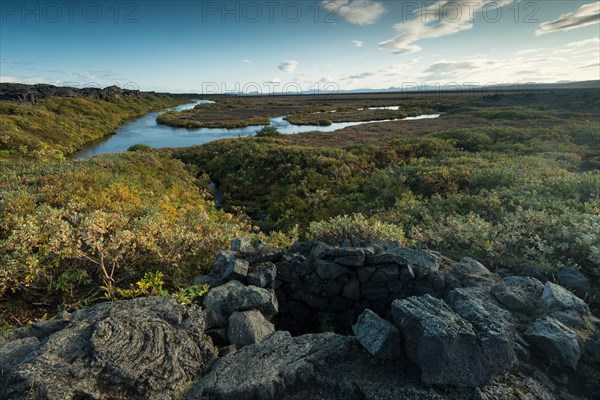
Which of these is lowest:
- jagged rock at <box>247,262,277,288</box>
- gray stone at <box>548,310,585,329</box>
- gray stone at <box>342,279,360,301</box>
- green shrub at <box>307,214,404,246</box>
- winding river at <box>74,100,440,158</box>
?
gray stone at <box>342,279,360,301</box>

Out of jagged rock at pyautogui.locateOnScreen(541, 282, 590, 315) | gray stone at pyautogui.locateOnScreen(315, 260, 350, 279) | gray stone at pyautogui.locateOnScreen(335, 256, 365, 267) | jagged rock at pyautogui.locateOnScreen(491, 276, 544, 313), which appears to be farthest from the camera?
gray stone at pyautogui.locateOnScreen(315, 260, 350, 279)

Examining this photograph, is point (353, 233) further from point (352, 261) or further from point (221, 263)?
point (221, 263)

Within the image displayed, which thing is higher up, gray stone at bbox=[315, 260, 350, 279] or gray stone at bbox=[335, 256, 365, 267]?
gray stone at bbox=[335, 256, 365, 267]

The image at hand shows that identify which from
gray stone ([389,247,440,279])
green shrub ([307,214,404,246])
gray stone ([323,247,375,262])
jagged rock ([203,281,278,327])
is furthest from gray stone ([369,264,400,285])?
jagged rock ([203,281,278,327])

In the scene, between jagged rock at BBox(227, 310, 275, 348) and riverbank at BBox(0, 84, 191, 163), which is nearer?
jagged rock at BBox(227, 310, 275, 348)

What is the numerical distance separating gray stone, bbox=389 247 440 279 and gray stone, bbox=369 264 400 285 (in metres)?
0.40

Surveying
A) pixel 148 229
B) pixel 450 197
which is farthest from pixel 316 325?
pixel 450 197

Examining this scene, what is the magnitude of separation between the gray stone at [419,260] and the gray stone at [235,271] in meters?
3.95

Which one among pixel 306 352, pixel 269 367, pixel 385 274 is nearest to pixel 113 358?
pixel 269 367

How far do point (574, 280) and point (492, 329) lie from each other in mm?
4478

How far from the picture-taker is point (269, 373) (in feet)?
16.7

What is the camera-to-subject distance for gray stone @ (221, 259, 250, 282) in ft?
25.6

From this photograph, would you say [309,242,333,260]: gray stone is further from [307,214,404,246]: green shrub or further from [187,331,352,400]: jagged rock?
A: [187,331,352,400]: jagged rock

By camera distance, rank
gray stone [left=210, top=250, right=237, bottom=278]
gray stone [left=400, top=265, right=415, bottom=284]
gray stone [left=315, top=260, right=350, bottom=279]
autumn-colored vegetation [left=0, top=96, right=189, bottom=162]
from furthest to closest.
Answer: autumn-colored vegetation [left=0, top=96, right=189, bottom=162]
gray stone [left=315, top=260, right=350, bottom=279]
gray stone [left=210, top=250, right=237, bottom=278]
gray stone [left=400, top=265, right=415, bottom=284]
